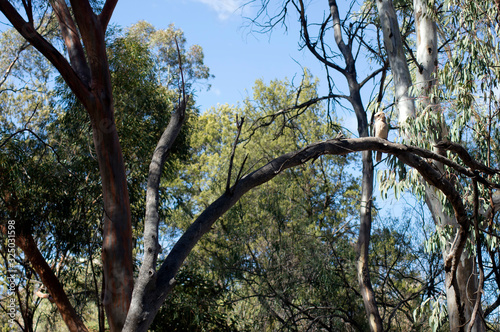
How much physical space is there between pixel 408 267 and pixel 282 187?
2.50 metres

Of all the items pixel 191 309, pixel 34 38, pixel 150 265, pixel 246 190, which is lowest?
pixel 150 265

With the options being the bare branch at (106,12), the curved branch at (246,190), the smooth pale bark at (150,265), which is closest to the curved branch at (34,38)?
the bare branch at (106,12)

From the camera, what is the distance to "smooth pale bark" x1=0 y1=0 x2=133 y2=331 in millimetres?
4008

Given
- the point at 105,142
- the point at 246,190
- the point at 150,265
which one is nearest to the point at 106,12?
the point at 105,142

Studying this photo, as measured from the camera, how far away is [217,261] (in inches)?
296

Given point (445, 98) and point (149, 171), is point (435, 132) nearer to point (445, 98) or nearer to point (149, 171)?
point (445, 98)

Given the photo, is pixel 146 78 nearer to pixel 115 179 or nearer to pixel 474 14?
pixel 115 179

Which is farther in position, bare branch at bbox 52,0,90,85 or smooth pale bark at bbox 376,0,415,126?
smooth pale bark at bbox 376,0,415,126

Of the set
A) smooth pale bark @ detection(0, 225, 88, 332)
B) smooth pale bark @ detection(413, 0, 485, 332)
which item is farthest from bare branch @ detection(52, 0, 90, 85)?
smooth pale bark @ detection(413, 0, 485, 332)

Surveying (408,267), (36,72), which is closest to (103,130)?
(408,267)

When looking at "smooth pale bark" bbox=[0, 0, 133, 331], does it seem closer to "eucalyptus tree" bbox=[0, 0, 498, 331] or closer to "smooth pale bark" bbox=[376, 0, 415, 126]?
"eucalyptus tree" bbox=[0, 0, 498, 331]

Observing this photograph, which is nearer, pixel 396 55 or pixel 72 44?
pixel 72 44

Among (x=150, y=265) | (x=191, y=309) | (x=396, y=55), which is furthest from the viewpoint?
(x=191, y=309)

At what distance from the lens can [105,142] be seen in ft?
13.8
